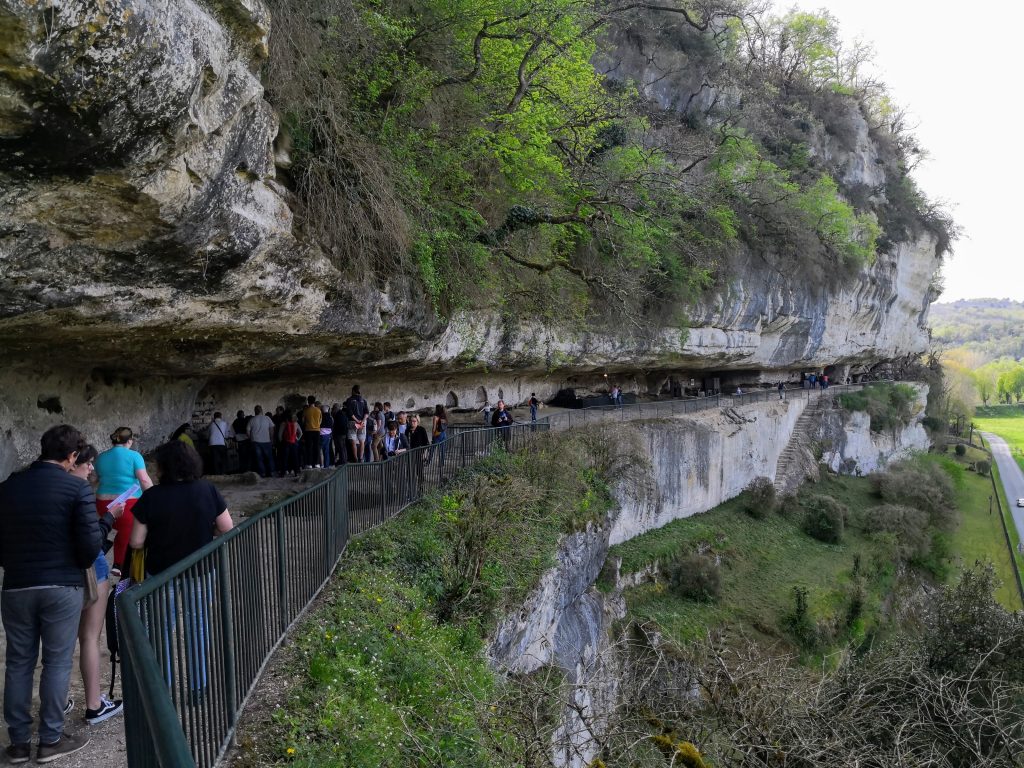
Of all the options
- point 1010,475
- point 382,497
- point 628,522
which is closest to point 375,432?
point 382,497

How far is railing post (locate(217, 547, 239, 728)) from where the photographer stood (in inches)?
133

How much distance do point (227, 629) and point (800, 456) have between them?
27.4 m

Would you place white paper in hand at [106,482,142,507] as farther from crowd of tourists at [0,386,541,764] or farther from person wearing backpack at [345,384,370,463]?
person wearing backpack at [345,384,370,463]

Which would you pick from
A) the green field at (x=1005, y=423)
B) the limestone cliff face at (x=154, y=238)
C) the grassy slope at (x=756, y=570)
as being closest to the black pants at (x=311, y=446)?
the limestone cliff face at (x=154, y=238)

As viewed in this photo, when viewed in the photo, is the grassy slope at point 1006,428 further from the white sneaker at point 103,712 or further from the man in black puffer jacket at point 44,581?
the man in black puffer jacket at point 44,581

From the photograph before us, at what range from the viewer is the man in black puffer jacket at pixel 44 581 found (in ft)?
10.2

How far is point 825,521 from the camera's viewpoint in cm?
2225

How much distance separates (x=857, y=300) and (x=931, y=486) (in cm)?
976

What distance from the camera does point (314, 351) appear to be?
9359mm

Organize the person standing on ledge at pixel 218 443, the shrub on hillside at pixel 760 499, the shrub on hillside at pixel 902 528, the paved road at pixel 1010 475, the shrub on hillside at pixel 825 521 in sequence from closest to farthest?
1. the person standing on ledge at pixel 218 443
2. the shrub on hillside at pixel 760 499
3. the shrub on hillside at pixel 825 521
4. the shrub on hillside at pixel 902 528
5. the paved road at pixel 1010 475

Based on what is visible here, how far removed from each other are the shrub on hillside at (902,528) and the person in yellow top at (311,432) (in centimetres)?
2098

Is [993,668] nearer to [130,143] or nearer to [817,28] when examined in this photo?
[130,143]

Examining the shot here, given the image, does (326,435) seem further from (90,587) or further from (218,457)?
(90,587)

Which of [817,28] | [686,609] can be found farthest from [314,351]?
[817,28]
